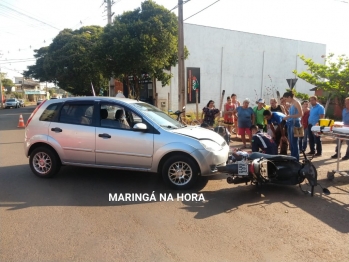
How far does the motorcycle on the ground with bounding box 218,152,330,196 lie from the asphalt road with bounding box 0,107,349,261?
0.83ft

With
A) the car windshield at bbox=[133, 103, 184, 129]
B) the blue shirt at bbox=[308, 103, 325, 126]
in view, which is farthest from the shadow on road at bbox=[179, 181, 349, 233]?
the blue shirt at bbox=[308, 103, 325, 126]

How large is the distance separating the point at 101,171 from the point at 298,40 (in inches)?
1161

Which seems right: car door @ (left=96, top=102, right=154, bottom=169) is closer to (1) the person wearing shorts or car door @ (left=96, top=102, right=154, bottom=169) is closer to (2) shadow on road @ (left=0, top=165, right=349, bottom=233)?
(2) shadow on road @ (left=0, top=165, right=349, bottom=233)

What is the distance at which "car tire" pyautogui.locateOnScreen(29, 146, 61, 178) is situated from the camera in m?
6.27

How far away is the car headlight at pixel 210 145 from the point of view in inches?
218

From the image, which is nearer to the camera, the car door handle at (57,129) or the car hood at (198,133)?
the car hood at (198,133)

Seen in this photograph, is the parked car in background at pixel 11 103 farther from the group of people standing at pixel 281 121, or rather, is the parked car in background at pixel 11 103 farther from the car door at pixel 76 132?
the car door at pixel 76 132

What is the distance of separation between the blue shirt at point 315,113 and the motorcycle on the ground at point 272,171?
3.40 m

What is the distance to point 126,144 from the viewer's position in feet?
18.9

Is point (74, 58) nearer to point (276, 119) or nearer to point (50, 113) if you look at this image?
point (50, 113)

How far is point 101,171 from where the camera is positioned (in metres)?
6.97

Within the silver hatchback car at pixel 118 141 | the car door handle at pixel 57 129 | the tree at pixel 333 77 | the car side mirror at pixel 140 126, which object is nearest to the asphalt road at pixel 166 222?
the silver hatchback car at pixel 118 141

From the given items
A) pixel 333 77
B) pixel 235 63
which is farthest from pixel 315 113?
pixel 235 63

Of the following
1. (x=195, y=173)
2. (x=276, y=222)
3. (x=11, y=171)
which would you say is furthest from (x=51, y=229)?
(x=11, y=171)
